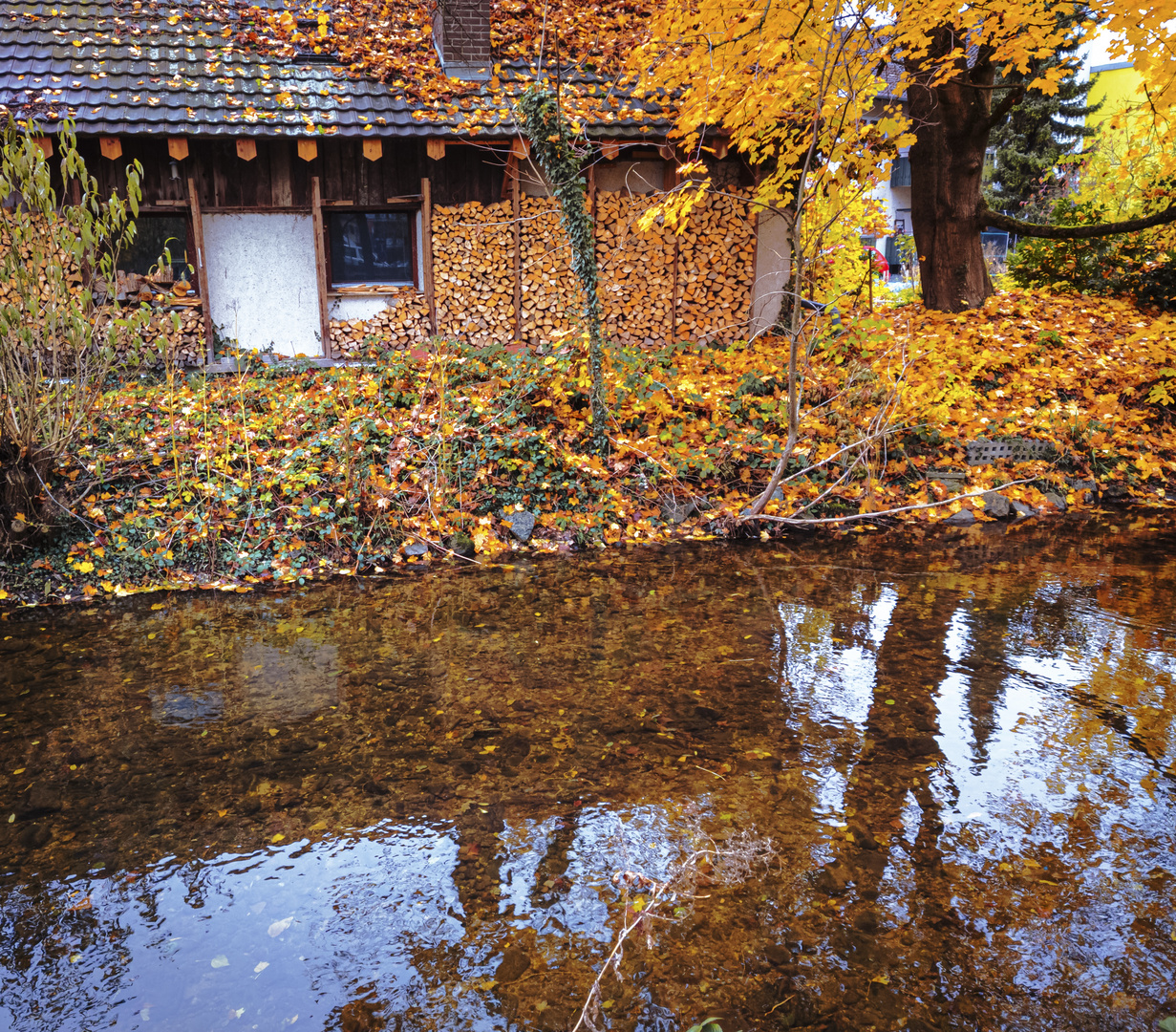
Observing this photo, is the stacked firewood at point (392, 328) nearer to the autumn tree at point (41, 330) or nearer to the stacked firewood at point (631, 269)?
the stacked firewood at point (631, 269)

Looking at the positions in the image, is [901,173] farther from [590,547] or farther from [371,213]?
[590,547]

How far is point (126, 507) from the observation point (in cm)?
666

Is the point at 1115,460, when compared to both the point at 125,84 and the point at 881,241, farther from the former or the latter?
the point at 881,241

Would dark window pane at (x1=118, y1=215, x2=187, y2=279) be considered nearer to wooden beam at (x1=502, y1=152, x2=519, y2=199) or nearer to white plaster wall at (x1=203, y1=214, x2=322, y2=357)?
white plaster wall at (x1=203, y1=214, x2=322, y2=357)

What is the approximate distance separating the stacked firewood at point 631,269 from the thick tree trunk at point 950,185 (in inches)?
151

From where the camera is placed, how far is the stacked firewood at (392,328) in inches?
424

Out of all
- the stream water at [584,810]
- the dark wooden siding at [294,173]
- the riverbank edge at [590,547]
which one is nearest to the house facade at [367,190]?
the dark wooden siding at [294,173]

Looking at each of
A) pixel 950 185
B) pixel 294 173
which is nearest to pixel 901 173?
pixel 950 185

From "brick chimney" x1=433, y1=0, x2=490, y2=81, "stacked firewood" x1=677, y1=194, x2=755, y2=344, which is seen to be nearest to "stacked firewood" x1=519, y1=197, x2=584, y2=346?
"stacked firewood" x1=677, y1=194, x2=755, y2=344

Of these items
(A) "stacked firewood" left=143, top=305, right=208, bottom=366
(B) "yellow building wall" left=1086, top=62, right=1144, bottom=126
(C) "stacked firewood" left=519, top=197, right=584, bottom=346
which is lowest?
(A) "stacked firewood" left=143, top=305, right=208, bottom=366

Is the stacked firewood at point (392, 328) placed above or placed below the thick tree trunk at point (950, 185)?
below

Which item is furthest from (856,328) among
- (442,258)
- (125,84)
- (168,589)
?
(125,84)

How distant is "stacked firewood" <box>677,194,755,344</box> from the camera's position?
11.2 metres

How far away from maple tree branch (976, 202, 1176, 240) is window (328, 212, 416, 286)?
8.15 m
